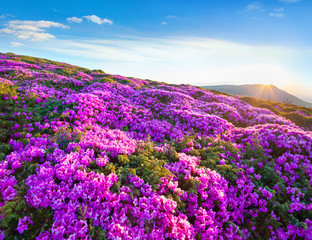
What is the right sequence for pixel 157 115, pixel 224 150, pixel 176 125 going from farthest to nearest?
pixel 157 115 < pixel 176 125 < pixel 224 150

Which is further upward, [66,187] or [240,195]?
[66,187]

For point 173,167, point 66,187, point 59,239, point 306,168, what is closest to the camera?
point 59,239

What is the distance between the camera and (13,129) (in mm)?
8430

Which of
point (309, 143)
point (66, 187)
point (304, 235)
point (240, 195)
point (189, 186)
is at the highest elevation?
point (309, 143)

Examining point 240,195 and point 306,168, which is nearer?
point 240,195

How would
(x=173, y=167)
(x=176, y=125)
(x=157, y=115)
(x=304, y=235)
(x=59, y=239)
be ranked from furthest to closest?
(x=157, y=115)
(x=176, y=125)
(x=173, y=167)
(x=304, y=235)
(x=59, y=239)

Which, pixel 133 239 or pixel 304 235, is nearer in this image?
pixel 133 239

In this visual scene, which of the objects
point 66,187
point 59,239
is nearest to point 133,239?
point 59,239

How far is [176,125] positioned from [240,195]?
6.47 metres

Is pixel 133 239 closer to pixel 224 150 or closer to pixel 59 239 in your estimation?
pixel 59 239

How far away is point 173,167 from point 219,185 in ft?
6.02

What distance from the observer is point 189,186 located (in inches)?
233

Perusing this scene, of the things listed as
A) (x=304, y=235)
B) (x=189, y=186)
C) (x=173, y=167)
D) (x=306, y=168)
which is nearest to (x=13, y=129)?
(x=173, y=167)

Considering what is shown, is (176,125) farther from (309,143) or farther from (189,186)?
(309,143)
